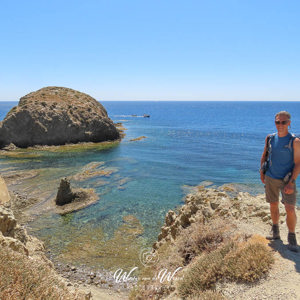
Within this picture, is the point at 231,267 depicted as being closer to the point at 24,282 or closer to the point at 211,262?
the point at 211,262

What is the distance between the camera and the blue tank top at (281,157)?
6.23 meters

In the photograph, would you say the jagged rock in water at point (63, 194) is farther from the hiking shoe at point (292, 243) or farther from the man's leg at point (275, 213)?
the hiking shoe at point (292, 243)

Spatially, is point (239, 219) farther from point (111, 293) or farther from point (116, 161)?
point (116, 161)

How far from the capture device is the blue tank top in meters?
6.23

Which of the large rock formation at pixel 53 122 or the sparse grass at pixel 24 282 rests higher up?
the large rock formation at pixel 53 122

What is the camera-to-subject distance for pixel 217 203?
1055 centimetres

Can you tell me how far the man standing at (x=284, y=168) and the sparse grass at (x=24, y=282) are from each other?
544 centimetres

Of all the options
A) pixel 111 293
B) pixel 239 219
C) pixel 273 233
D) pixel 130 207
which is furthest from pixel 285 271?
pixel 130 207

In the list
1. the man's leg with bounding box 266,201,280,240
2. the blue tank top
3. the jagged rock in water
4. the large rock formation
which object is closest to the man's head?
the blue tank top

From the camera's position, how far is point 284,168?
6352 mm

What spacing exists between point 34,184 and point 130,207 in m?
10.8

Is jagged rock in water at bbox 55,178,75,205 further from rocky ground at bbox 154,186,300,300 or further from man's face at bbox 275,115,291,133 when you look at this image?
man's face at bbox 275,115,291,133

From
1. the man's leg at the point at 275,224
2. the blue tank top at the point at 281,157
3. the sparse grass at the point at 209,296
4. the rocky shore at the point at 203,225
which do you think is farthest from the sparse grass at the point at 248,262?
the blue tank top at the point at 281,157

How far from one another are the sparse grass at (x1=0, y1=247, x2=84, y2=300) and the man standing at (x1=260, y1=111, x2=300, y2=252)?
5440 millimetres
